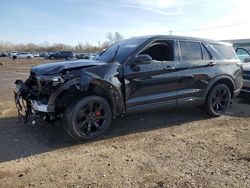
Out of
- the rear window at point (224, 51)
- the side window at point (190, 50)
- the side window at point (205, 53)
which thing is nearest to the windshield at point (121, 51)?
the side window at point (190, 50)

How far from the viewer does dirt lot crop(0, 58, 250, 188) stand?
388 cm

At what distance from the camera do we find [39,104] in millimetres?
5125

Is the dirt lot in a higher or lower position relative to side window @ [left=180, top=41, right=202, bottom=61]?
lower

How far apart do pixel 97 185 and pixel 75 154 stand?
3.78 feet

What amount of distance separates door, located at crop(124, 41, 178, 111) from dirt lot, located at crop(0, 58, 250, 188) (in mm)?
609

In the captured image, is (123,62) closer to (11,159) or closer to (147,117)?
(147,117)

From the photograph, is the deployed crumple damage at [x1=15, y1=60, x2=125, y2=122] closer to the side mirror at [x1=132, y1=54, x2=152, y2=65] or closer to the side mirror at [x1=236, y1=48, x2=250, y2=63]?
the side mirror at [x1=132, y1=54, x2=152, y2=65]

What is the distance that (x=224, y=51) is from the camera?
7301 millimetres

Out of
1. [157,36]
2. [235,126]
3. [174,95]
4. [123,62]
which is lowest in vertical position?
[235,126]

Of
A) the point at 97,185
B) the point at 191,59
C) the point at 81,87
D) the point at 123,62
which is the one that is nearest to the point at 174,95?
the point at 191,59

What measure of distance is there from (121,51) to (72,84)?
1.51m

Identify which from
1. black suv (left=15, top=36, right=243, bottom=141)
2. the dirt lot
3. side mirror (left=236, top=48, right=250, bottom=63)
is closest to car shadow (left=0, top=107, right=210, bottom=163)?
the dirt lot

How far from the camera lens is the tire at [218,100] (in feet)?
22.9

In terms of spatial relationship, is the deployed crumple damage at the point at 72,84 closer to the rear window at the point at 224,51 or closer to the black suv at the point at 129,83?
the black suv at the point at 129,83
